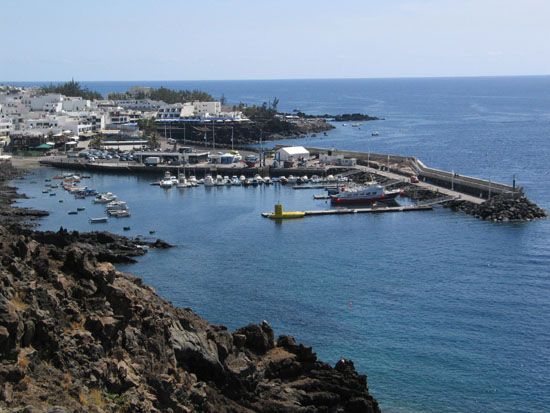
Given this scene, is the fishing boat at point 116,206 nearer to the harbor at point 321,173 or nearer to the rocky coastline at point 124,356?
the harbor at point 321,173

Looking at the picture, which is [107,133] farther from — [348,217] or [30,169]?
[348,217]

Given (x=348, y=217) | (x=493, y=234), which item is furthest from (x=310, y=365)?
(x=348, y=217)

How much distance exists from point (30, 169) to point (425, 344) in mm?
62471

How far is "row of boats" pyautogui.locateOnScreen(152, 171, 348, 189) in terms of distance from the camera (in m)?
72.9

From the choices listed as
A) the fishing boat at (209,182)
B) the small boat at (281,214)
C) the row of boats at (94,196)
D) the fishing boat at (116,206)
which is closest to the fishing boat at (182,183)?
the fishing boat at (209,182)

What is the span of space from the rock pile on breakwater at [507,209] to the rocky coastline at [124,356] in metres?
32.2

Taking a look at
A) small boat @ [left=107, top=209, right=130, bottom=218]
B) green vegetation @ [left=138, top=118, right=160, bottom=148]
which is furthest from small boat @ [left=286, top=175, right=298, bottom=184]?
green vegetation @ [left=138, top=118, right=160, bottom=148]

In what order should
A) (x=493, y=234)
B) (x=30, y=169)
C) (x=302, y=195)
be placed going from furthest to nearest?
(x=30, y=169)
(x=302, y=195)
(x=493, y=234)

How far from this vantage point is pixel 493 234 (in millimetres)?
49406

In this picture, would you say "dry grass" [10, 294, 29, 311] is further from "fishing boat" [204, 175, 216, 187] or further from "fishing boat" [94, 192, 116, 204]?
"fishing boat" [204, 175, 216, 187]

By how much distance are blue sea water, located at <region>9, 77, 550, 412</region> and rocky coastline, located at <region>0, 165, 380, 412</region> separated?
2.98 meters

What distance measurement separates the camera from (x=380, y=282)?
3788 cm

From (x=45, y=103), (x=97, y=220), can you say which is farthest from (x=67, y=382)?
(x=45, y=103)

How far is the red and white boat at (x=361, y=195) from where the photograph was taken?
62500 mm
